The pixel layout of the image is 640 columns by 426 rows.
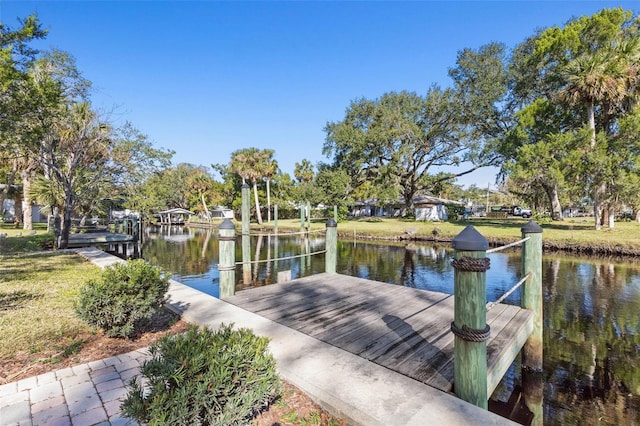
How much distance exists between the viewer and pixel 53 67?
1255cm

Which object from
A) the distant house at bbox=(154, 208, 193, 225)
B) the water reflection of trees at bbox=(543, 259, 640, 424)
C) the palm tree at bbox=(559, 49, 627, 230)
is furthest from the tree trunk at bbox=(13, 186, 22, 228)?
the palm tree at bbox=(559, 49, 627, 230)

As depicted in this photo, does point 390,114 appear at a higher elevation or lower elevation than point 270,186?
higher

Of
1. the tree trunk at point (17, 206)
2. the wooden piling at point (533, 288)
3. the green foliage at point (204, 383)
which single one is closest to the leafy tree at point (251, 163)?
the tree trunk at point (17, 206)

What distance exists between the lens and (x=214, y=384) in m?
1.79

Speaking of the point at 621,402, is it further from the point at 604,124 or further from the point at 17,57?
the point at 604,124

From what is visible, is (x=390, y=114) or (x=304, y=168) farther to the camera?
(x=304, y=168)

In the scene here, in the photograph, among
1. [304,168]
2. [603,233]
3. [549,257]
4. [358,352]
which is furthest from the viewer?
[304,168]

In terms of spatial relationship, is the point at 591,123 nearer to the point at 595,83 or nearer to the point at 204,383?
the point at 595,83

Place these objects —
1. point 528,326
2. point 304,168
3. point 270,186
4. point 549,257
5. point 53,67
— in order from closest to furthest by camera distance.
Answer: point 528,326 < point 53,67 < point 549,257 < point 270,186 < point 304,168

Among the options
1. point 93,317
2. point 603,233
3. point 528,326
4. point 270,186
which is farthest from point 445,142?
point 93,317

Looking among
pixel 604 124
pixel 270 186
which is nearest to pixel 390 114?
pixel 604 124

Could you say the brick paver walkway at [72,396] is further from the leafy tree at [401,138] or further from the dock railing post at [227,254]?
the leafy tree at [401,138]

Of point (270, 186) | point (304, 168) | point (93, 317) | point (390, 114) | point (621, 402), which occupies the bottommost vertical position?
point (621, 402)

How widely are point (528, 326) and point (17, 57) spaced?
11.6 m
